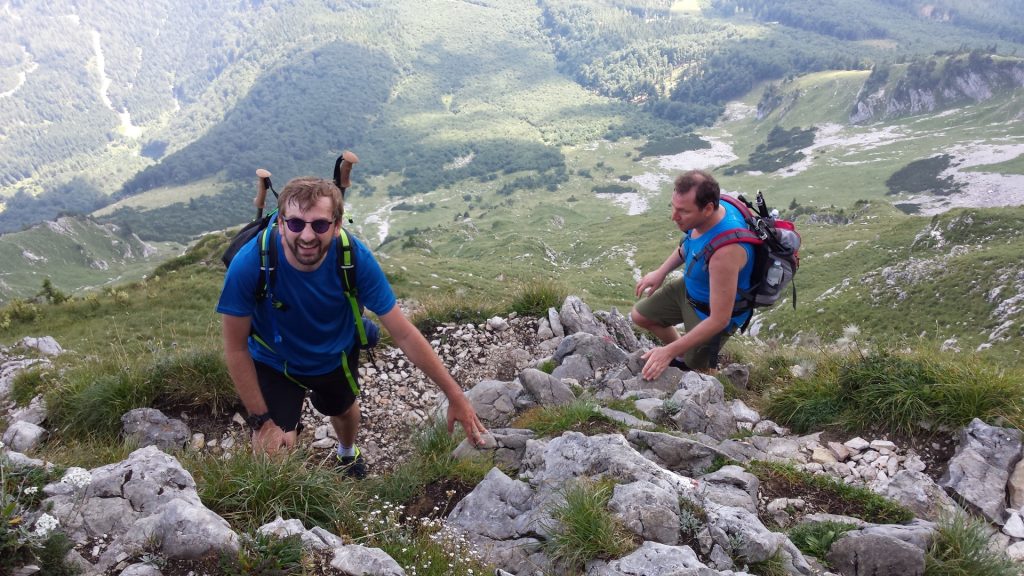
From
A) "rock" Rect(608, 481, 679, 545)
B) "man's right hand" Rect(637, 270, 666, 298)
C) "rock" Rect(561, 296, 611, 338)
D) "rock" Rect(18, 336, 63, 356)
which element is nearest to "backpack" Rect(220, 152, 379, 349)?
"rock" Rect(608, 481, 679, 545)

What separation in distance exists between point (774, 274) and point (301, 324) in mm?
5795

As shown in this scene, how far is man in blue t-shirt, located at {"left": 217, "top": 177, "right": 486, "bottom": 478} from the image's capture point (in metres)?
4.66

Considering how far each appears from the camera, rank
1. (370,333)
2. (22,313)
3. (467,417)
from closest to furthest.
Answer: (467,417), (370,333), (22,313)

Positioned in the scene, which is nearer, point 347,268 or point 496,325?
point 347,268

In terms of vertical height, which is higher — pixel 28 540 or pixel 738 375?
pixel 28 540

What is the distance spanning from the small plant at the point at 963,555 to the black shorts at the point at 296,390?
211 inches

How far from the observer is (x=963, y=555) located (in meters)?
4.11

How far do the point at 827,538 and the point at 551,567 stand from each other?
236 cm

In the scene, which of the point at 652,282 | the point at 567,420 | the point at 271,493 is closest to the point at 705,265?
the point at 652,282

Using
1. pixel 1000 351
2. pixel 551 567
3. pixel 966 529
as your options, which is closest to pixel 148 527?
pixel 551 567

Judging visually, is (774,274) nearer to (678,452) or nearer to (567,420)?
(678,452)

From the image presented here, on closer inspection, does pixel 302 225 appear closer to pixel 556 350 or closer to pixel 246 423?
pixel 246 423

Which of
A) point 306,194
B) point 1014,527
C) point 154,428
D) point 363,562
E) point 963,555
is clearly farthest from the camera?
point 154,428

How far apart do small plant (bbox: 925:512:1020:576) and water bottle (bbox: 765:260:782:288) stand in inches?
131
